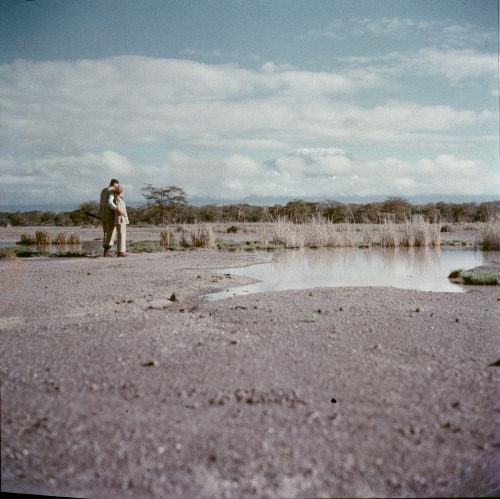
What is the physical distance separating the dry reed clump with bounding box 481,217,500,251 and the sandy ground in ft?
51.1

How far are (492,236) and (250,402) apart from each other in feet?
68.4

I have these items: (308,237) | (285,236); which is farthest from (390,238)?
(285,236)

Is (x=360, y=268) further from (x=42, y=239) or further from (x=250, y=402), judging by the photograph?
(x=42, y=239)

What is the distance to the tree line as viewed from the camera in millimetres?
53344

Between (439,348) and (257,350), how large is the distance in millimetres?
2069

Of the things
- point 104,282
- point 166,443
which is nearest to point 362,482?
point 166,443

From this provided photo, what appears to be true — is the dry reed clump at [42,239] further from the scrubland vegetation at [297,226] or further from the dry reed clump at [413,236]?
the dry reed clump at [413,236]

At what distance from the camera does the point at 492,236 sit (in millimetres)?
23094

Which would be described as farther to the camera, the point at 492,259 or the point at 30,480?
the point at 492,259

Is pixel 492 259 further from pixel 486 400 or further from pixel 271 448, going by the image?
pixel 271 448

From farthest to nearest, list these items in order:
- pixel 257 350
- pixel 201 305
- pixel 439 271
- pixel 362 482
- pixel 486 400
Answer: pixel 439 271 < pixel 201 305 < pixel 257 350 < pixel 486 400 < pixel 362 482

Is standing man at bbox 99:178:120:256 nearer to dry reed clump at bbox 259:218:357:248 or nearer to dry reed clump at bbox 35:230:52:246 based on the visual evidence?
dry reed clump at bbox 259:218:357:248

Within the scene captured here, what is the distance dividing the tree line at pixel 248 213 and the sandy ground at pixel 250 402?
4230cm

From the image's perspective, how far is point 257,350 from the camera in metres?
6.27
